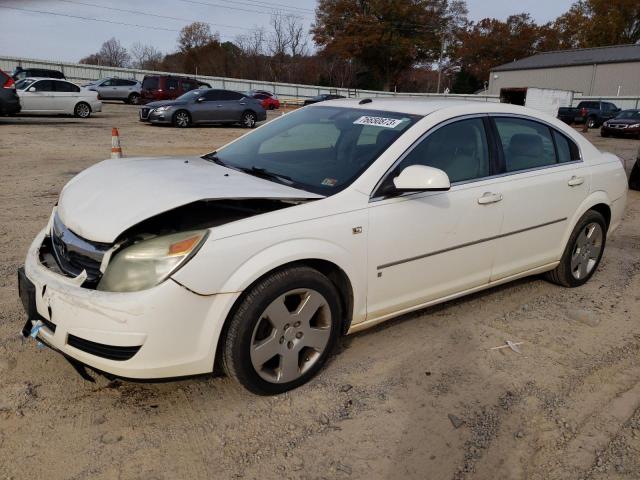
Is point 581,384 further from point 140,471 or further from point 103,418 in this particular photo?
point 103,418

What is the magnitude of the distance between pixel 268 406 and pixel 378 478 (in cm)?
74

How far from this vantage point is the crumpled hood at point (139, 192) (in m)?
2.68

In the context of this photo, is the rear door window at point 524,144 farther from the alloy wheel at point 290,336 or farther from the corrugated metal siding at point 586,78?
the corrugated metal siding at point 586,78

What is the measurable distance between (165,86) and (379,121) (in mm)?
27190

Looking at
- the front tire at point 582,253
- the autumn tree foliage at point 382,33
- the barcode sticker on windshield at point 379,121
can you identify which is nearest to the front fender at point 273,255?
the barcode sticker on windshield at point 379,121

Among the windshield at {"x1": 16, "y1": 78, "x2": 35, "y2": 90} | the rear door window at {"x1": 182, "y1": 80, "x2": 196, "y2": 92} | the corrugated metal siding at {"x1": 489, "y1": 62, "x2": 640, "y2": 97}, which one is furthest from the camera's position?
the corrugated metal siding at {"x1": 489, "y1": 62, "x2": 640, "y2": 97}

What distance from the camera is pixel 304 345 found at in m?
3.00

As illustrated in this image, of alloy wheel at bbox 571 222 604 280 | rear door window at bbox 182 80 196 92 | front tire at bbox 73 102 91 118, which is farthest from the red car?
alloy wheel at bbox 571 222 604 280

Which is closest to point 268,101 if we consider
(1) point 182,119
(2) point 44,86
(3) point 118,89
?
(3) point 118,89

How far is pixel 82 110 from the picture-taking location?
2078cm

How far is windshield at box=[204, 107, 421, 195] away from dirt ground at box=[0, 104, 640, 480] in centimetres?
115

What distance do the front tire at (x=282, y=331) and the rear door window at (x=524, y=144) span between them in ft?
5.98

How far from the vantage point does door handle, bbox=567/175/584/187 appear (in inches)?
168

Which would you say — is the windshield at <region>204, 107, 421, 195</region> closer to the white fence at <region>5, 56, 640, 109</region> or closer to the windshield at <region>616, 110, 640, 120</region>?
the windshield at <region>616, 110, 640, 120</region>
